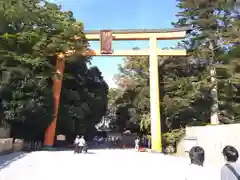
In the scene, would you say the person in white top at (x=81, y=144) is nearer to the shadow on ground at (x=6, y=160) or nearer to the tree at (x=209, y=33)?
the shadow on ground at (x=6, y=160)

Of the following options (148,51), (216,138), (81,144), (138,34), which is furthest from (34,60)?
(216,138)

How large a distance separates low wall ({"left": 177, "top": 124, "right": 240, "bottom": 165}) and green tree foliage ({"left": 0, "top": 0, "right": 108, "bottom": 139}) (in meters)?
10.7

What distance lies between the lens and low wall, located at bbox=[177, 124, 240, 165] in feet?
41.5

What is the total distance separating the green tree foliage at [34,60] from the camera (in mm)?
20080

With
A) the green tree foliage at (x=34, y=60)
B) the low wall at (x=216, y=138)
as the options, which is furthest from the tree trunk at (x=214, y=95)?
the green tree foliage at (x=34, y=60)

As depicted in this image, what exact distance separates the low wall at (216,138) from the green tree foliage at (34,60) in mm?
10676

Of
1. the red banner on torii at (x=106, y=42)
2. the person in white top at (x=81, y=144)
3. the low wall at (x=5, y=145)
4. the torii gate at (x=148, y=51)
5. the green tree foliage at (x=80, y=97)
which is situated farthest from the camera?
the red banner on torii at (x=106, y=42)

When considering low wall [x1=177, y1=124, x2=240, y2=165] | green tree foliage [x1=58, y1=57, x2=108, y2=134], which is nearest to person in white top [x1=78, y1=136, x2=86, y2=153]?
green tree foliage [x1=58, y1=57, x2=108, y2=134]

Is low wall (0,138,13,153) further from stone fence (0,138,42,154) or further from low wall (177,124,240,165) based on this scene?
low wall (177,124,240,165)

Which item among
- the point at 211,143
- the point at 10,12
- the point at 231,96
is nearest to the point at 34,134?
the point at 10,12

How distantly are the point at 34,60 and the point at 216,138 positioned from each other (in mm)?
13213

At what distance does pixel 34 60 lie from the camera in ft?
69.1

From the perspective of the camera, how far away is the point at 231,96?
890 inches

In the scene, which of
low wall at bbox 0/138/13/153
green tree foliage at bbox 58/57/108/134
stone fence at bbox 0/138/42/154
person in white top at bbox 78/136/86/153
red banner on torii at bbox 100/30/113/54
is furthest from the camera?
red banner on torii at bbox 100/30/113/54
